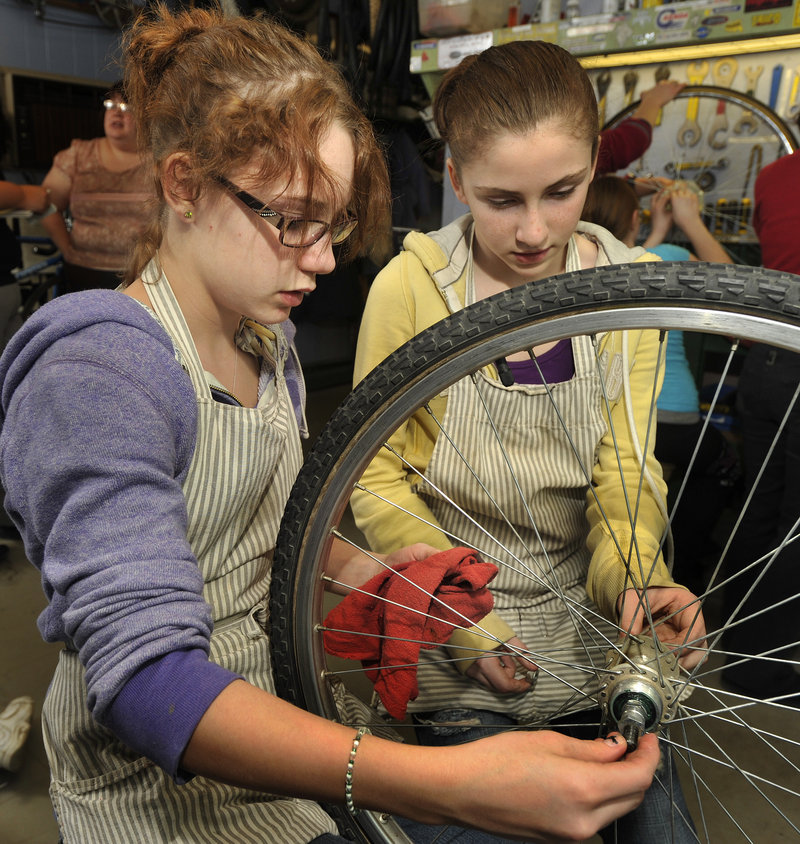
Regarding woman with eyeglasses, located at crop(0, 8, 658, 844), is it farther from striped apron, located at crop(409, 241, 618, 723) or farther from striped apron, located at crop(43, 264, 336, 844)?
striped apron, located at crop(409, 241, 618, 723)

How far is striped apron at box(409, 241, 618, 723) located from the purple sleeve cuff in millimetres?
421

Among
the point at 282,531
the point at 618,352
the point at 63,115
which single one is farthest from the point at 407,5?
the point at 282,531

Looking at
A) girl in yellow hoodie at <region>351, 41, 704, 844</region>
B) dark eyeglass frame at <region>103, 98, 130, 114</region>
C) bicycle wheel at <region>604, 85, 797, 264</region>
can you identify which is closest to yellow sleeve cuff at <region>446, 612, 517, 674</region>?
girl in yellow hoodie at <region>351, 41, 704, 844</region>

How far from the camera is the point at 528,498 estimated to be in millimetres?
933

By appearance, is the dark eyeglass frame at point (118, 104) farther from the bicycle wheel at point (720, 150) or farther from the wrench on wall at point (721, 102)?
the wrench on wall at point (721, 102)

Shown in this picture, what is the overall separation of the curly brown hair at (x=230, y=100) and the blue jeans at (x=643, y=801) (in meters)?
0.60

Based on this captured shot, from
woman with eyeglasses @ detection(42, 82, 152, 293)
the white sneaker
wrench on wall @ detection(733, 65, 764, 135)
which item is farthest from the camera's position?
woman with eyeglasses @ detection(42, 82, 152, 293)

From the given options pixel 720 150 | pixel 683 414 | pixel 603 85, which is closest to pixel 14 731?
pixel 683 414

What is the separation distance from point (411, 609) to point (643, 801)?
0.37m

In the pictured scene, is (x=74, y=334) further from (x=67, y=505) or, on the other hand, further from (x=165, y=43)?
(x=165, y=43)

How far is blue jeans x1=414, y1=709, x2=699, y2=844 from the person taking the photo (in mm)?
812

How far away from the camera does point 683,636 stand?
2.44 feet

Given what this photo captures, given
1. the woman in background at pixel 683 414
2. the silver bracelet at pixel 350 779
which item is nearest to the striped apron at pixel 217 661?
the silver bracelet at pixel 350 779

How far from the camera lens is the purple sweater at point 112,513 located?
542 millimetres
